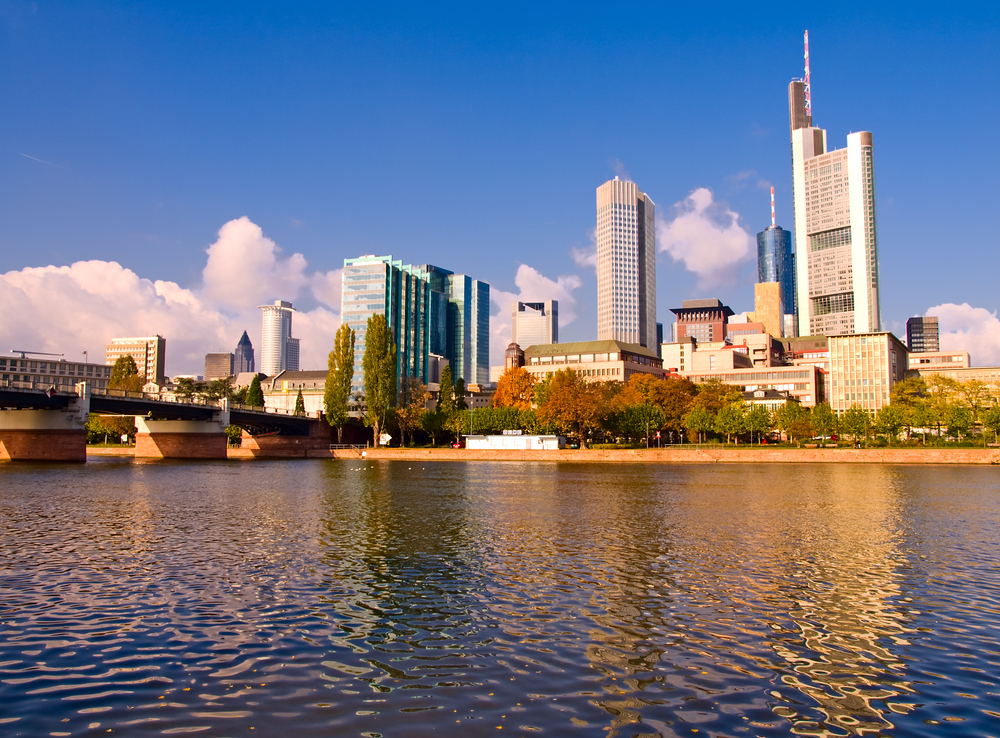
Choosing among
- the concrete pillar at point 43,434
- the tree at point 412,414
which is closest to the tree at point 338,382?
the tree at point 412,414

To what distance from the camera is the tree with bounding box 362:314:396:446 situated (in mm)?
135000

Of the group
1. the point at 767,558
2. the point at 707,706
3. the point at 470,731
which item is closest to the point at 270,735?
the point at 470,731

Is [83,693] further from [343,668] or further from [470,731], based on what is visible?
[470,731]

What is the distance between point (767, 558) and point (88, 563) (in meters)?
24.1

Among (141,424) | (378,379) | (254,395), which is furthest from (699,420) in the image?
(254,395)

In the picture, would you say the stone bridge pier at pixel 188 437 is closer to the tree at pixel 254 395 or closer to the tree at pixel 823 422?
the tree at pixel 254 395

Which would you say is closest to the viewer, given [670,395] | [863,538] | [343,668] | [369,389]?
[343,668]

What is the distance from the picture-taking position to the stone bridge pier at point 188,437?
125m

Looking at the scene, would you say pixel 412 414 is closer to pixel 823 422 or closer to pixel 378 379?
pixel 378 379

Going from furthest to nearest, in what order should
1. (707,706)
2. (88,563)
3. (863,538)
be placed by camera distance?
(863,538) < (88,563) < (707,706)

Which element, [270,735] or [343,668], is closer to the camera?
[270,735]

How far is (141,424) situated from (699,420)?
102 m

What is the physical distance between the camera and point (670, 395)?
14650cm

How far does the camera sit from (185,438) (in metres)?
125
